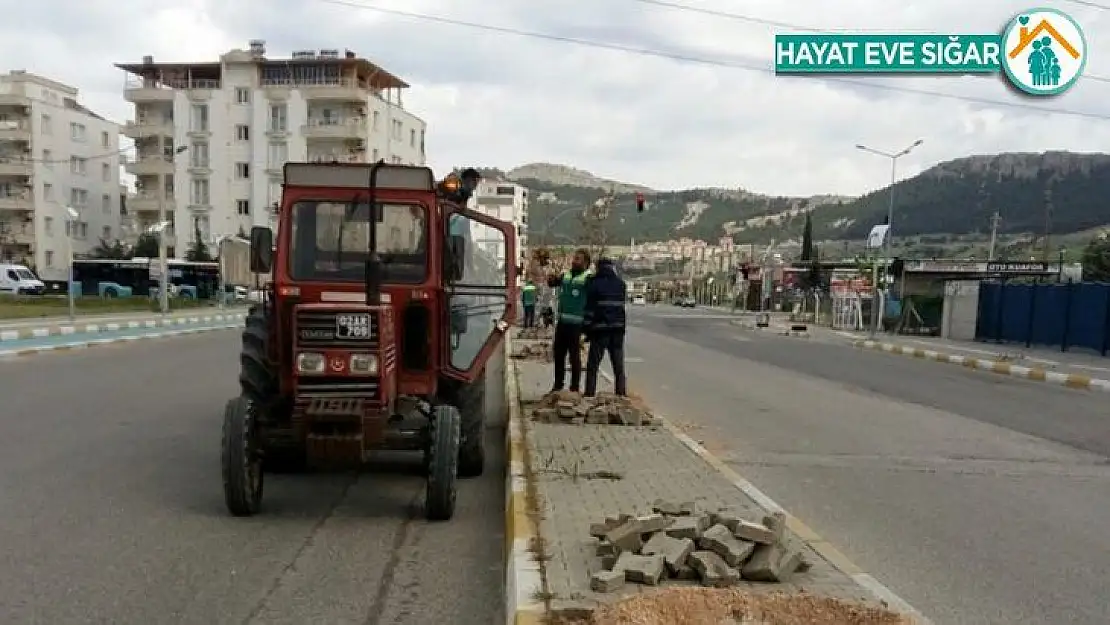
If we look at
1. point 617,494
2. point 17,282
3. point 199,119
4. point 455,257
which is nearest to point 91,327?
point 455,257

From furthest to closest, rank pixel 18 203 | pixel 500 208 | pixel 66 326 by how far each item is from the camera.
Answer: pixel 18 203 → pixel 500 208 → pixel 66 326

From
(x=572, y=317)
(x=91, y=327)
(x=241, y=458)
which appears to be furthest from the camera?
(x=91, y=327)

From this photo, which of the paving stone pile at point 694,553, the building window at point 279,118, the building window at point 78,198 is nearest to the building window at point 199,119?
the building window at point 279,118

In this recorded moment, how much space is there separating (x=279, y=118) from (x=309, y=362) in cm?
6893

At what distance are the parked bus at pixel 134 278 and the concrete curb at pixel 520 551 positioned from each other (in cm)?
5856

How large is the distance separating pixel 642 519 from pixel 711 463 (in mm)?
3461

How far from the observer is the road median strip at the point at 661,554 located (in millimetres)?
4527

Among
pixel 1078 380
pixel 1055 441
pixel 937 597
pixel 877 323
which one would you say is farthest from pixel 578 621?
pixel 877 323

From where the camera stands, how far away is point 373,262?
743cm

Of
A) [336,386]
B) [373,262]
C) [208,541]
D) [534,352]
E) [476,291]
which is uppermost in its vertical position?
[373,262]

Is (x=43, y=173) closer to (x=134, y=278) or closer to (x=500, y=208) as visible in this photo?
(x=134, y=278)

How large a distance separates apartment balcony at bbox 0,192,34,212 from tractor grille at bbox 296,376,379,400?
75.3 metres

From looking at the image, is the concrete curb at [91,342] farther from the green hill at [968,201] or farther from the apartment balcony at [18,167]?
the green hill at [968,201]

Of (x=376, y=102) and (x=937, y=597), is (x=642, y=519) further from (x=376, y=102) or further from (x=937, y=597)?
(x=376, y=102)
